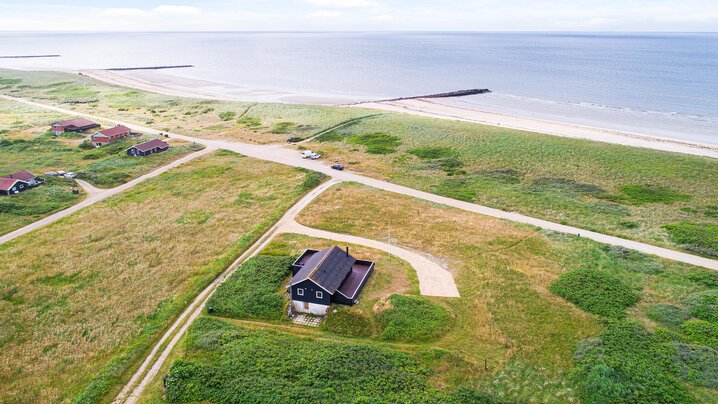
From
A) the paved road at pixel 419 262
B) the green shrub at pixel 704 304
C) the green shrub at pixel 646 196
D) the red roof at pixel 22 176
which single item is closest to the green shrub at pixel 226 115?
the red roof at pixel 22 176

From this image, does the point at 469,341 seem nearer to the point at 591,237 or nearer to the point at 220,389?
the point at 220,389

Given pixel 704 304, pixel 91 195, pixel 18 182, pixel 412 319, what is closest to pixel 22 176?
pixel 18 182

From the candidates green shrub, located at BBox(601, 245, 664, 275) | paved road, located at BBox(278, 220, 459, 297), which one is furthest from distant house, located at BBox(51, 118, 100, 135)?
green shrub, located at BBox(601, 245, 664, 275)

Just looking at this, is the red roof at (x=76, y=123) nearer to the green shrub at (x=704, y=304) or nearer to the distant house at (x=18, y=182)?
the distant house at (x=18, y=182)

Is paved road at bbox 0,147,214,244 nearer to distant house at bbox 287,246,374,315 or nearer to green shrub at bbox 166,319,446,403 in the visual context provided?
green shrub at bbox 166,319,446,403

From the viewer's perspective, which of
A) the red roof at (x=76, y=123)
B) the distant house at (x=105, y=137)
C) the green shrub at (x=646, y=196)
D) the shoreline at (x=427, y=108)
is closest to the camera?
the green shrub at (x=646, y=196)

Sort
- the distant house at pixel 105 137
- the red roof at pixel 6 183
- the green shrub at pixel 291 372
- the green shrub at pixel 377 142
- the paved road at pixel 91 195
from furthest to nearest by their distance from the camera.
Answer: the distant house at pixel 105 137 → the green shrub at pixel 377 142 → the red roof at pixel 6 183 → the paved road at pixel 91 195 → the green shrub at pixel 291 372

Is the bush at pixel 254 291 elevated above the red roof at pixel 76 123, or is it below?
below
